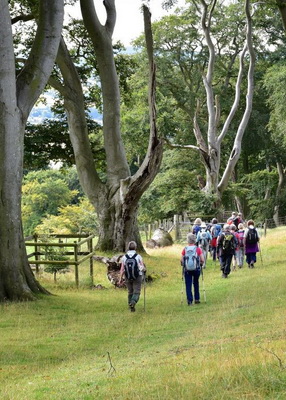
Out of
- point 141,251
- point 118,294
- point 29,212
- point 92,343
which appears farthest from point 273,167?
point 92,343

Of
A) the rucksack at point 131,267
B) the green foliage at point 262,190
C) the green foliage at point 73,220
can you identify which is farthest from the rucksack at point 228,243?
the green foliage at point 262,190

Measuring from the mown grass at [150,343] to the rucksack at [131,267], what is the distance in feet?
2.76

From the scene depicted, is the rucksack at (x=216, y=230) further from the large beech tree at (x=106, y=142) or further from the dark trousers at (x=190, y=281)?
the dark trousers at (x=190, y=281)

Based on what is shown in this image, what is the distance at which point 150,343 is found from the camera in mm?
10117

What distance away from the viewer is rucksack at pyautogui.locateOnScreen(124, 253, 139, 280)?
44.7 feet

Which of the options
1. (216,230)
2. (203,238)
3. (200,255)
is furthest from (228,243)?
(200,255)

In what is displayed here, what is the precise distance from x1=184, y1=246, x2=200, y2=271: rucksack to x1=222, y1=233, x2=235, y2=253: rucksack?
4.35 m

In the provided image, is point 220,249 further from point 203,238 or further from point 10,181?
point 10,181

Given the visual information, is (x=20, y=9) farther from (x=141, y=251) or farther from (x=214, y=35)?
(x=214, y=35)

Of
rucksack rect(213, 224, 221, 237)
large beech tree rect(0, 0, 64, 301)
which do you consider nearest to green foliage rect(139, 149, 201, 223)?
rucksack rect(213, 224, 221, 237)

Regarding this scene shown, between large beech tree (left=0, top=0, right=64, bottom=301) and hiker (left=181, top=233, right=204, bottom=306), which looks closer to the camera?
hiker (left=181, top=233, right=204, bottom=306)

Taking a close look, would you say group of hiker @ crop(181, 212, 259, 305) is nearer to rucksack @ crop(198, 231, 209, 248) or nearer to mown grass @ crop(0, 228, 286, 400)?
rucksack @ crop(198, 231, 209, 248)

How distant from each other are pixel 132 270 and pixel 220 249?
5.90 metres

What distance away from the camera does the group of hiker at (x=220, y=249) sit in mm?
14367
